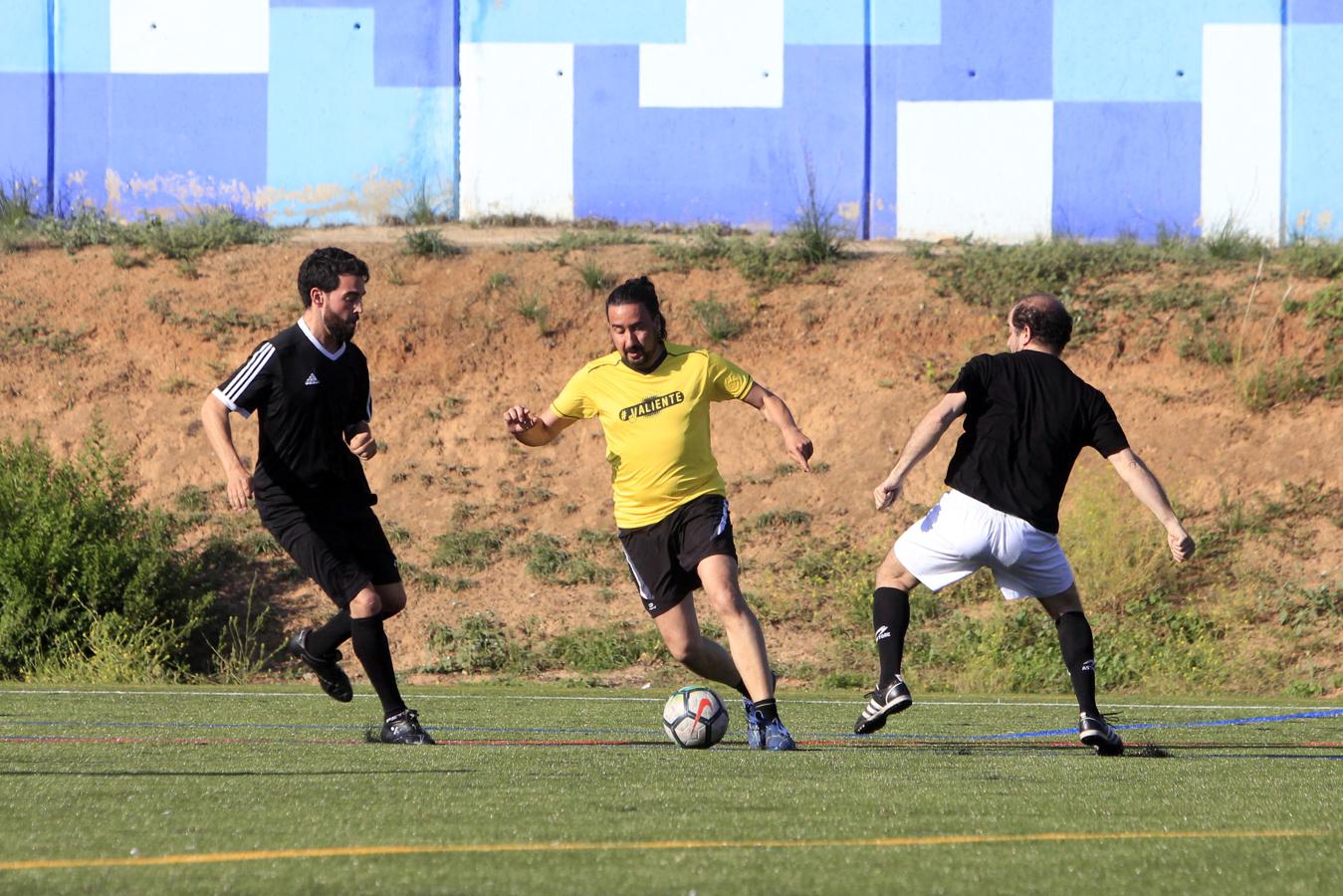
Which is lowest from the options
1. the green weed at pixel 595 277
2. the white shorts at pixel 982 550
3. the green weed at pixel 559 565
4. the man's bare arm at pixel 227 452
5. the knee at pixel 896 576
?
the green weed at pixel 559 565

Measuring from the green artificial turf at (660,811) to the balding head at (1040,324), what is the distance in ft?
6.03

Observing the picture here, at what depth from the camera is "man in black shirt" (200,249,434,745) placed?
7.90 m

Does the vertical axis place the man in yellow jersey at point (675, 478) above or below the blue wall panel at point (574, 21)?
below

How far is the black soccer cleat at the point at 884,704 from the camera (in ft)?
24.1

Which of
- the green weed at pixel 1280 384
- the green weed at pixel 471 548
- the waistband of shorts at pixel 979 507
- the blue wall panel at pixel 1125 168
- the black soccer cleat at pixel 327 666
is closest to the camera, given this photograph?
the waistband of shorts at pixel 979 507

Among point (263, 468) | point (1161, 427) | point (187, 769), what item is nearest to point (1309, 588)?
point (1161, 427)

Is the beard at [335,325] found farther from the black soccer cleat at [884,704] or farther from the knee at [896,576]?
the black soccer cleat at [884,704]

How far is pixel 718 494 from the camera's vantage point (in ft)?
25.4

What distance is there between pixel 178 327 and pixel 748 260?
706cm

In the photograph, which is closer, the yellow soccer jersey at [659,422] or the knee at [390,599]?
the yellow soccer jersey at [659,422]

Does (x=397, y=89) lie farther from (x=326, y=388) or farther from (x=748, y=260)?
(x=326, y=388)

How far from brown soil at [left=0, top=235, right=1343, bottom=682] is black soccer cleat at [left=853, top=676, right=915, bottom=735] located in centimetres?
993

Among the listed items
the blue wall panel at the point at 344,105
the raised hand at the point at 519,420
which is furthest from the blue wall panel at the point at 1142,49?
the raised hand at the point at 519,420

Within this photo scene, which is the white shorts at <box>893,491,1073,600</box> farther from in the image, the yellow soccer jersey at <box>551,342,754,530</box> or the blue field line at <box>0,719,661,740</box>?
the blue field line at <box>0,719,661,740</box>
